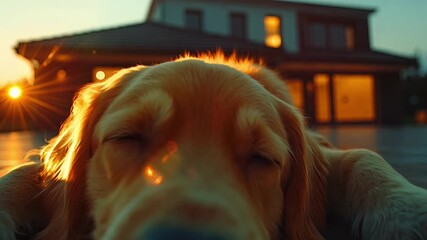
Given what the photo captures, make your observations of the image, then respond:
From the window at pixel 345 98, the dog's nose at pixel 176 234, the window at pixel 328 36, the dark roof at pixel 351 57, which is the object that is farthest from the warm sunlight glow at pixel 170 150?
the window at pixel 328 36

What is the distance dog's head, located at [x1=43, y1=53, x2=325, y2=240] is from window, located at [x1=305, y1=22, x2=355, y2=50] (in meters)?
28.8

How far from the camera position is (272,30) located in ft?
105

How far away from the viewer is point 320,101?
2998 centimetres

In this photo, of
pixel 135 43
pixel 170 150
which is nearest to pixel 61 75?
pixel 135 43

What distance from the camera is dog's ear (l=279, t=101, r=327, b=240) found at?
2342mm

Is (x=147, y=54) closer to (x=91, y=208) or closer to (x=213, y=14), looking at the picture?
(x=213, y=14)

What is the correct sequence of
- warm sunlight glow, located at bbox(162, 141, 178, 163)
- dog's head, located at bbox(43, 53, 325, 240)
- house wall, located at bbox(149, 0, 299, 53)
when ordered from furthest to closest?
house wall, located at bbox(149, 0, 299, 53)
warm sunlight glow, located at bbox(162, 141, 178, 163)
dog's head, located at bbox(43, 53, 325, 240)

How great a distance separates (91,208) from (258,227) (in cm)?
87

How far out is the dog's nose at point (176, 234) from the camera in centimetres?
137

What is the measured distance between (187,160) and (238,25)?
97.6 ft

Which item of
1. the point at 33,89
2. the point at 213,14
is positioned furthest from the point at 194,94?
the point at 213,14

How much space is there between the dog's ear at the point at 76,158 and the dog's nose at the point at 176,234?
949 mm

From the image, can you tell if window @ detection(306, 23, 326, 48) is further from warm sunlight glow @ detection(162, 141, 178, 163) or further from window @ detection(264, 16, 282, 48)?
warm sunlight glow @ detection(162, 141, 178, 163)

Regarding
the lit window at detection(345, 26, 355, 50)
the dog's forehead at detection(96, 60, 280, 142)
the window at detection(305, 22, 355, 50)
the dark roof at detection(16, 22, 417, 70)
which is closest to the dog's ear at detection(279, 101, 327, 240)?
the dog's forehead at detection(96, 60, 280, 142)
